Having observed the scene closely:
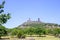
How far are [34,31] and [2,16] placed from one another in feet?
184

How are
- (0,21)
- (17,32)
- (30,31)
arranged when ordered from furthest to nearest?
(30,31)
(17,32)
(0,21)

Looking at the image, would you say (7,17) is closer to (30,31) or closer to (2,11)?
(2,11)

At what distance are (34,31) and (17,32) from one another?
1935 centimetres

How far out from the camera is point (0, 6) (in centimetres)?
1764

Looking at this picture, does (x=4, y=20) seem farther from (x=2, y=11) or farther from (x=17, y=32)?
(x=17, y=32)

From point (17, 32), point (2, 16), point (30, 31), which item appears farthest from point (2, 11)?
point (30, 31)

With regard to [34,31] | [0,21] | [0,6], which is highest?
[0,6]

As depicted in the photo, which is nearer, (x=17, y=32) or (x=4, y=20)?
(x=4, y=20)

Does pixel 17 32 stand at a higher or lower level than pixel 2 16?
lower

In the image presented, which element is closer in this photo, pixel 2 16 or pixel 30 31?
pixel 2 16

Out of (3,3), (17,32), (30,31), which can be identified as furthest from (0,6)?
(30,31)

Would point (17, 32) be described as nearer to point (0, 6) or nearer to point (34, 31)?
point (34, 31)

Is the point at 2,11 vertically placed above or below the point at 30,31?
above

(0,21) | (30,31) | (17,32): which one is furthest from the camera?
(30,31)
